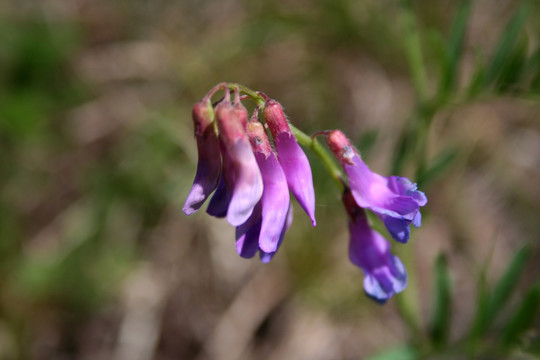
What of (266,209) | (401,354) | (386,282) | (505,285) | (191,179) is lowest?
(191,179)

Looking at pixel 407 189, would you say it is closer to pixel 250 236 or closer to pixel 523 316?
pixel 250 236

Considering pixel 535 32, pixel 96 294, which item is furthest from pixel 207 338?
pixel 535 32


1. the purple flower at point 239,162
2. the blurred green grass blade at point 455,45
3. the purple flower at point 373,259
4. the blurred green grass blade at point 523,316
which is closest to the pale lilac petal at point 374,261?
the purple flower at point 373,259

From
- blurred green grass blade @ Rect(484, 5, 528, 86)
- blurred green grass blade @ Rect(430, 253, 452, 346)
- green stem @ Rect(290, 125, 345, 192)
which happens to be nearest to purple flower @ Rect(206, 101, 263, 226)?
green stem @ Rect(290, 125, 345, 192)

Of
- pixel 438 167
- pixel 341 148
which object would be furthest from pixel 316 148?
pixel 438 167

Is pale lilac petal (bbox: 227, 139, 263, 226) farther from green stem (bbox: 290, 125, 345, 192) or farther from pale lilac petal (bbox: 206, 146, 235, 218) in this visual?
green stem (bbox: 290, 125, 345, 192)

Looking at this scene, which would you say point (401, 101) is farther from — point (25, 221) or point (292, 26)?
point (25, 221)

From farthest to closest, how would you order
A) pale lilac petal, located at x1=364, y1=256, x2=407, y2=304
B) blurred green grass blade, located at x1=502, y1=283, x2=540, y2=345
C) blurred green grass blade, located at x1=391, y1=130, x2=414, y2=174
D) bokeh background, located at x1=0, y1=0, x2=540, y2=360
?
bokeh background, located at x1=0, y1=0, x2=540, y2=360
blurred green grass blade, located at x1=391, y1=130, x2=414, y2=174
blurred green grass blade, located at x1=502, y1=283, x2=540, y2=345
pale lilac petal, located at x1=364, y1=256, x2=407, y2=304
